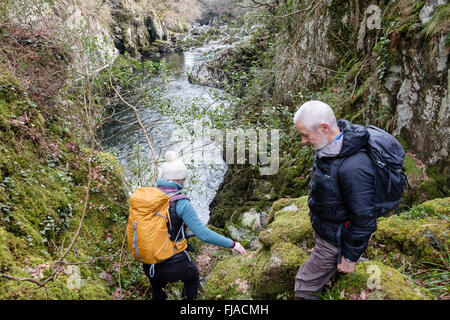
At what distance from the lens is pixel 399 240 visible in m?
3.24

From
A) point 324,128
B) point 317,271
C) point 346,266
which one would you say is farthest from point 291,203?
point 324,128

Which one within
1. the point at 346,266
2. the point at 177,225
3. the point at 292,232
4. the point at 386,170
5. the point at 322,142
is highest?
the point at 322,142

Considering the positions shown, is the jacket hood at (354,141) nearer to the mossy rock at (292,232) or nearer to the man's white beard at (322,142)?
the man's white beard at (322,142)

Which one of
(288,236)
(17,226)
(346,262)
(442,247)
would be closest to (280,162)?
(288,236)

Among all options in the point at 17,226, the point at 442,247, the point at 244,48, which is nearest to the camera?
the point at 442,247

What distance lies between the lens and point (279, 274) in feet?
9.85

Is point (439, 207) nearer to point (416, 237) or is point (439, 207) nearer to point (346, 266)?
point (416, 237)

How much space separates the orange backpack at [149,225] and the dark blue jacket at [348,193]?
1533mm

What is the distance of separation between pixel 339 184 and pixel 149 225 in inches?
73.5

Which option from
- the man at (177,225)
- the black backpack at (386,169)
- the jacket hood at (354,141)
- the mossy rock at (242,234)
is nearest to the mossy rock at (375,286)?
the black backpack at (386,169)

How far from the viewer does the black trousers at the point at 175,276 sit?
2.94 metres

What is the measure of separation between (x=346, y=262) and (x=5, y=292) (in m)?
3.11

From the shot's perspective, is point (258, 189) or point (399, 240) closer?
point (399, 240)

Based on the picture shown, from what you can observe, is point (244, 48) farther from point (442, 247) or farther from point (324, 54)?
point (442, 247)
